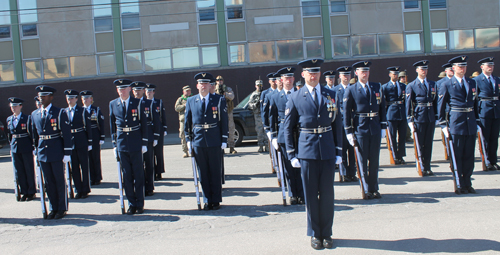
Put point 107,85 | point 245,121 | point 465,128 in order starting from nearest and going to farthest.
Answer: point 465,128 → point 245,121 → point 107,85

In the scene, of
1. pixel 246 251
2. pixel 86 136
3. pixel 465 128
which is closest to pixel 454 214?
pixel 465 128

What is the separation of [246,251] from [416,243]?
1.94 m

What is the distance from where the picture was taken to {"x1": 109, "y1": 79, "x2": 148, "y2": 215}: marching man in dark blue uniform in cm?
695

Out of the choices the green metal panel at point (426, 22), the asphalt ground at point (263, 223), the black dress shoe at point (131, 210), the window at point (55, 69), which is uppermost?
the green metal panel at point (426, 22)

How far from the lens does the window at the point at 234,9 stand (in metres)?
22.0

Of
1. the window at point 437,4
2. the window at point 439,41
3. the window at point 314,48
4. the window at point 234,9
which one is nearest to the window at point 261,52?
the window at point 234,9

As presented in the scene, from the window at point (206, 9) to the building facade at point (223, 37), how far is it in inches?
2.0

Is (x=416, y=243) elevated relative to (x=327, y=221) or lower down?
lower down

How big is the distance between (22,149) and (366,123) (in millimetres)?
6363

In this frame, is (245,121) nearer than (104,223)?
No

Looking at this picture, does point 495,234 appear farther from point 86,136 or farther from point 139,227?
point 86,136

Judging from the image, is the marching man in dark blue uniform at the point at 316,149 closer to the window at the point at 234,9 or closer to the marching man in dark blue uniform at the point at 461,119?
the marching man in dark blue uniform at the point at 461,119

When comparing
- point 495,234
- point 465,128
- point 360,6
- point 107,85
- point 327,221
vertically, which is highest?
point 360,6

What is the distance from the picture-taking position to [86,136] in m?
8.91
